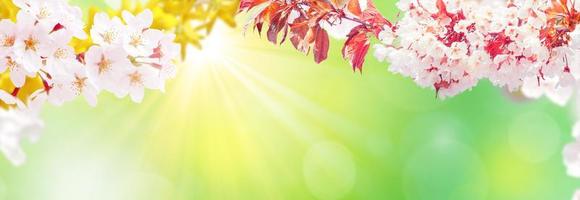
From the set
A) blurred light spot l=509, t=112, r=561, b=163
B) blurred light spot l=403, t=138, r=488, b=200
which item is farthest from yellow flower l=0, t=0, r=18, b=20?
blurred light spot l=509, t=112, r=561, b=163

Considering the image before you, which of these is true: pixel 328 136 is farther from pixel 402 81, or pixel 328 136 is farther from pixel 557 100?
pixel 557 100

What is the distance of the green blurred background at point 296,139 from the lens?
369 cm

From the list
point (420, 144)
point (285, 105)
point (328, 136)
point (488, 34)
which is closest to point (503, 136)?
point (420, 144)

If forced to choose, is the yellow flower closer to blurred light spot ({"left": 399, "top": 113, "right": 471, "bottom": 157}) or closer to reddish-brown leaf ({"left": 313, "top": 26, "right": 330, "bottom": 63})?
reddish-brown leaf ({"left": 313, "top": 26, "right": 330, "bottom": 63})

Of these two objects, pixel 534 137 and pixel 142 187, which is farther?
pixel 534 137

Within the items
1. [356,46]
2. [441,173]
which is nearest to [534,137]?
[441,173]

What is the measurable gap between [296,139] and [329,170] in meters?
0.34

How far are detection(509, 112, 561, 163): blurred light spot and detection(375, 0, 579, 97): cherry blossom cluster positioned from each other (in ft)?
11.3

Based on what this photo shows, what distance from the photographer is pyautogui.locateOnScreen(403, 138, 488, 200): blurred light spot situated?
4215 millimetres

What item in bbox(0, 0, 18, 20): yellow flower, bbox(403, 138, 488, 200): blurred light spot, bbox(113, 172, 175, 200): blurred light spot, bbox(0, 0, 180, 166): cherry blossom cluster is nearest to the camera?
bbox(0, 0, 180, 166): cherry blossom cluster

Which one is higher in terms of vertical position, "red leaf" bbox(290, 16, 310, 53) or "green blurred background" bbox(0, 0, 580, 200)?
"red leaf" bbox(290, 16, 310, 53)

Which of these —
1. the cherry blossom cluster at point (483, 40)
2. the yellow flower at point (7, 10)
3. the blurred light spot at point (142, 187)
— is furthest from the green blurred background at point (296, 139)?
the cherry blossom cluster at point (483, 40)

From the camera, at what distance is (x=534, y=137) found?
4.39 meters

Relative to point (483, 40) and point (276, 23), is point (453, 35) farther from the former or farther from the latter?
point (276, 23)
